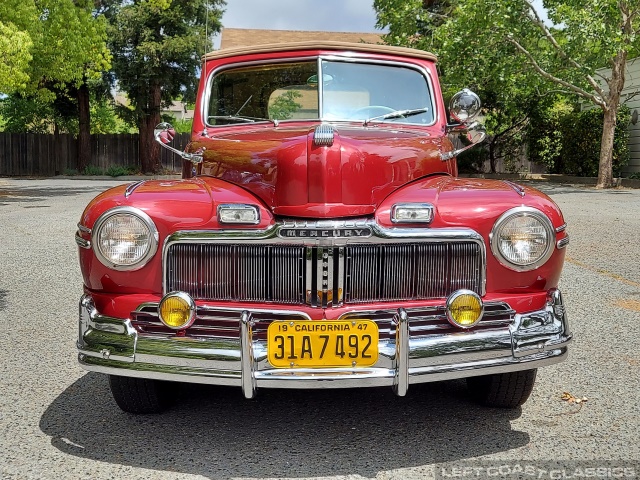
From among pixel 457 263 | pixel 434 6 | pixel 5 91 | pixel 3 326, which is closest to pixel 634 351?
pixel 457 263

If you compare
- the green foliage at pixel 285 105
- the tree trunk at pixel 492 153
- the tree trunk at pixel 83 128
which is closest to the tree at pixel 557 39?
the tree trunk at pixel 492 153

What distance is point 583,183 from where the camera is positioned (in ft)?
70.2

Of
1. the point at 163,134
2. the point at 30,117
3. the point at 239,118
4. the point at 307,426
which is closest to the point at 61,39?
the point at 163,134

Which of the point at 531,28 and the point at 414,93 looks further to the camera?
the point at 531,28

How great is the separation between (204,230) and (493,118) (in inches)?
937

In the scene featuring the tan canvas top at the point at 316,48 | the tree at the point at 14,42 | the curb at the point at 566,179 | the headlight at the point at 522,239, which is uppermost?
the tree at the point at 14,42

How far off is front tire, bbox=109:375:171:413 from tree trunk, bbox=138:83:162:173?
27992 mm

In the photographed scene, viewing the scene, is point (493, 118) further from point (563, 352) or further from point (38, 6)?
point (563, 352)

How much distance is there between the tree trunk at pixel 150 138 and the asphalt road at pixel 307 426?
1035 inches

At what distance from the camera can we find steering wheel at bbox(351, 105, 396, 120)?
412cm

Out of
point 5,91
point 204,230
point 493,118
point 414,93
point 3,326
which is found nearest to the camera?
point 204,230

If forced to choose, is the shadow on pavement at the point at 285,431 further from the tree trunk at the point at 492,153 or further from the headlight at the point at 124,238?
the tree trunk at the point at 492,153

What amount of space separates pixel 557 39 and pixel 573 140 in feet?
16.3

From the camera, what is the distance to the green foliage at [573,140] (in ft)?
70.0
